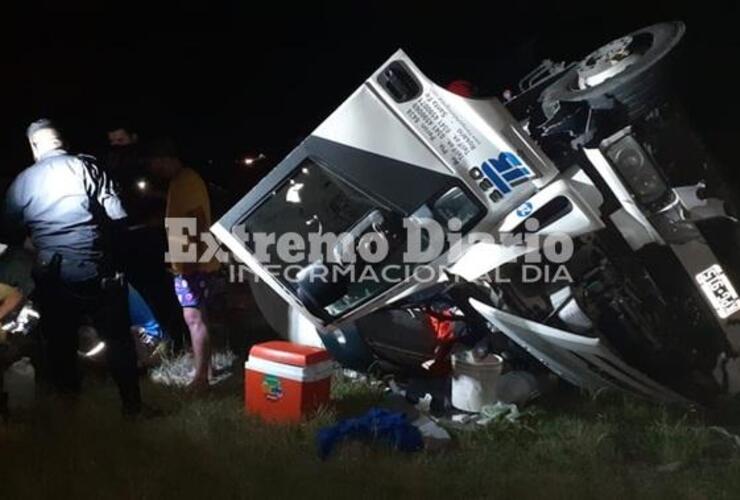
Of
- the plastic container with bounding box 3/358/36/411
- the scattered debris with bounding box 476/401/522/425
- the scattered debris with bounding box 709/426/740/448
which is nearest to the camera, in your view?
the scattered debris with bounding box 709/426/740/448

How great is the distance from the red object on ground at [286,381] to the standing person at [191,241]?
509mm

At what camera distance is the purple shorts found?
5340mm

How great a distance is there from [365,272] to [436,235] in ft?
1.50

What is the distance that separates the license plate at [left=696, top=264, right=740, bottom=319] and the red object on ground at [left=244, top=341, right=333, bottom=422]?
2161mm

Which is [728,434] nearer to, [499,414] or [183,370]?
[499,414]

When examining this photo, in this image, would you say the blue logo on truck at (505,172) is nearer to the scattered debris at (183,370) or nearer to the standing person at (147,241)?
the scattered debris at (183,370)

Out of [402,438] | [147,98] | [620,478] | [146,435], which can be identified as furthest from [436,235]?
[147,98]

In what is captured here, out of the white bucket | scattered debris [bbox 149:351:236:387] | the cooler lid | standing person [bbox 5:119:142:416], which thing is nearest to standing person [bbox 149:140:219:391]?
scattered debris [bbox 149:351:236:387]

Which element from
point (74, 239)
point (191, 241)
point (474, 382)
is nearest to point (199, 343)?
point (191, 241)

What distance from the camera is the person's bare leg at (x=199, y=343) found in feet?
17.6

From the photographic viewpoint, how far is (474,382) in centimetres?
514

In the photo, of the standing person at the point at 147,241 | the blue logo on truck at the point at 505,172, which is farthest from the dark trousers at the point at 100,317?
the blue logo on truck at the point at 505,172

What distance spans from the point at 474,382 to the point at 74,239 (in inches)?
98.1

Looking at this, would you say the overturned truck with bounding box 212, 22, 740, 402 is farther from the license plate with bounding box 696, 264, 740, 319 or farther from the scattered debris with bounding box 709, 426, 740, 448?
the scattered debris with bounding box 709, 426, 740, 448
